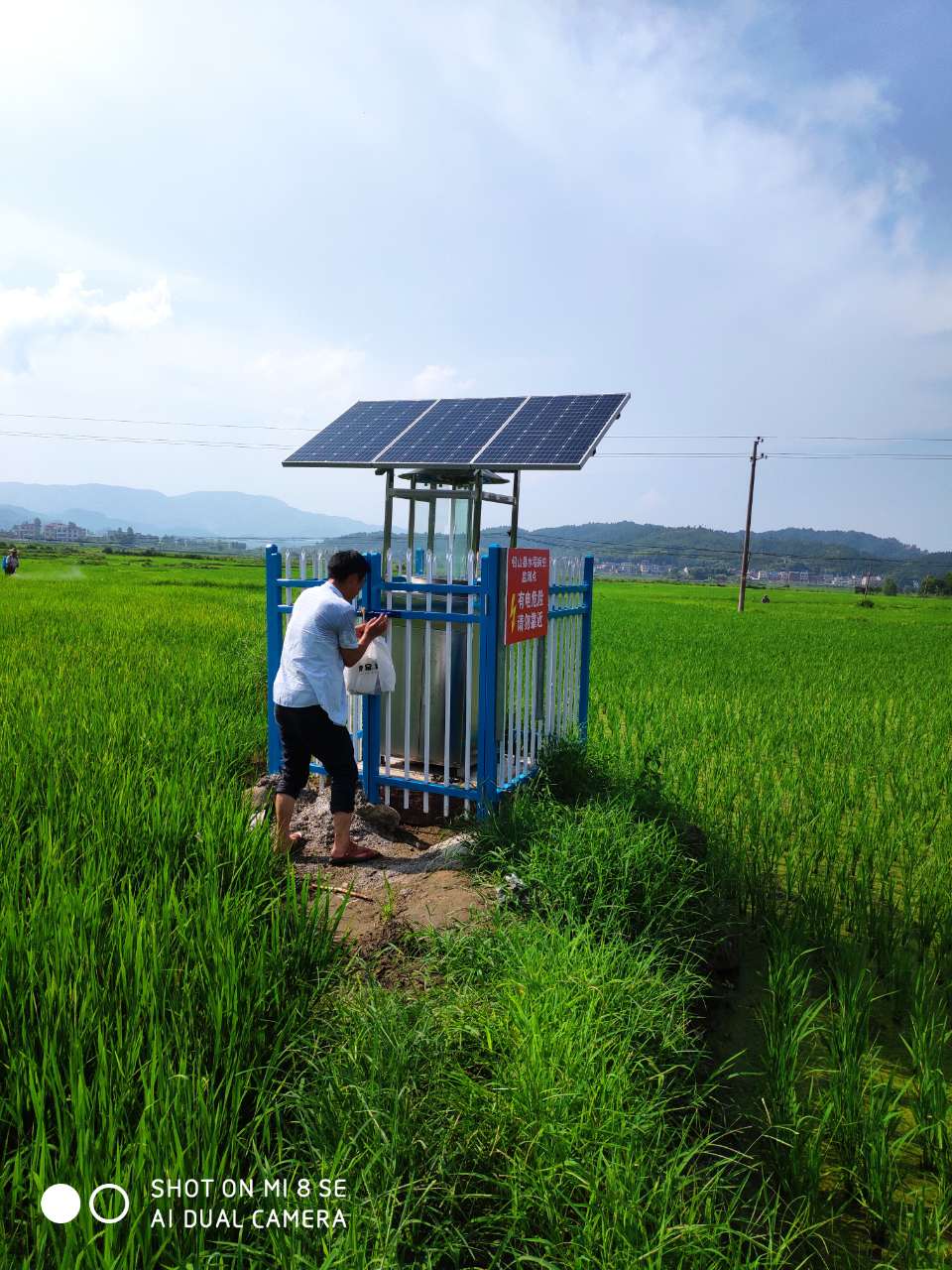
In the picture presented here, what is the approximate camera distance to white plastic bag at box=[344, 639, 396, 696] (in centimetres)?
479

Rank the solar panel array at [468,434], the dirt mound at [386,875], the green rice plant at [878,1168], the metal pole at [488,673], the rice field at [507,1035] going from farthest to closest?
the solar panel array at [468,434] < the metal pole at [488,673] < the dirt mound at [386,875] < the green rice plant at [878,1168] < the rice field at [507,1035]

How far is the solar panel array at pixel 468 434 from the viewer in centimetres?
501

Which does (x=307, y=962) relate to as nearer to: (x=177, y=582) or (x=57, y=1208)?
(x=57, y=1208)

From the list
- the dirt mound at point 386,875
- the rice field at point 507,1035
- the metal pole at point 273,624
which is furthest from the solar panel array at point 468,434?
the dirt mound at point 386,875

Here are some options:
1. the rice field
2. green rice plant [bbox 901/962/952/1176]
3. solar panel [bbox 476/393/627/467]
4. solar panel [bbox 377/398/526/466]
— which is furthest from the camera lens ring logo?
solar panel [bbox 377/398/526/466]

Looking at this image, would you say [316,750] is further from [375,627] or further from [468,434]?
[468,434]

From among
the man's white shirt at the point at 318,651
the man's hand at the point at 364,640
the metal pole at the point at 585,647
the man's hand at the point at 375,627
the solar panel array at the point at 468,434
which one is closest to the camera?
the man's white shirt at the point at 318,651

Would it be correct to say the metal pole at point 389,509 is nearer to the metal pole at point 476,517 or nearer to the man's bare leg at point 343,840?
the metal pole at point 476,517

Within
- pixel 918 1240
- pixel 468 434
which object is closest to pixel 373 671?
pixel 468 434

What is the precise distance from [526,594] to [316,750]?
1.71 metres

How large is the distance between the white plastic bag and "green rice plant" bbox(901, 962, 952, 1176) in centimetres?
316

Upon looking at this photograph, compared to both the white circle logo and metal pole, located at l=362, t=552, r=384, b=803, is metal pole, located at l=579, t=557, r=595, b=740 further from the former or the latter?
the white circle logo

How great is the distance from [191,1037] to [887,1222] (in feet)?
7.16

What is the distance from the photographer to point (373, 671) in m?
4.82
